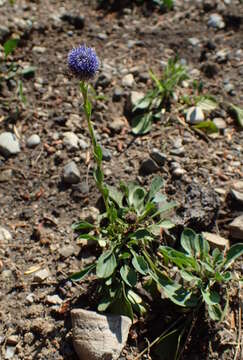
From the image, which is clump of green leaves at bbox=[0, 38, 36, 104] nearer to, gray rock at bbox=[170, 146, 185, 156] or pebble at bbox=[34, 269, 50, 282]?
gray rock at bbox=[170, 146, 185, 156]

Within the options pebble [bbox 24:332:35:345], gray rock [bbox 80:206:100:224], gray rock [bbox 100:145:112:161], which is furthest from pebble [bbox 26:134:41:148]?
pebble [bbox 24:332:35:345]

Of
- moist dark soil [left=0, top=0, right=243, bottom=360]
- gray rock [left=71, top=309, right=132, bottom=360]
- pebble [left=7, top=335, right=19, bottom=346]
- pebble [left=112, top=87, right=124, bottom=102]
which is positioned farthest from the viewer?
pebble [left=112, top=87, right=124, bottom=102]

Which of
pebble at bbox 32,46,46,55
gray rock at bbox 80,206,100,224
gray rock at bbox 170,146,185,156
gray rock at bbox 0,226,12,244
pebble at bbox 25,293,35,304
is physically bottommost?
pebble at bbox 25,293,35,304

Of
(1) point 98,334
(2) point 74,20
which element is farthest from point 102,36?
(1) point 98,334

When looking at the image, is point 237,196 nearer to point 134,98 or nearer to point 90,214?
point 90,214

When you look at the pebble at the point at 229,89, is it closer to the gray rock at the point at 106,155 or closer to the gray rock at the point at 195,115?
the gray rock at the point at 195,115

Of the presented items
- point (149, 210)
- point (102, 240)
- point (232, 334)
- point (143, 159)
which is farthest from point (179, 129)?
point (232, 334)
